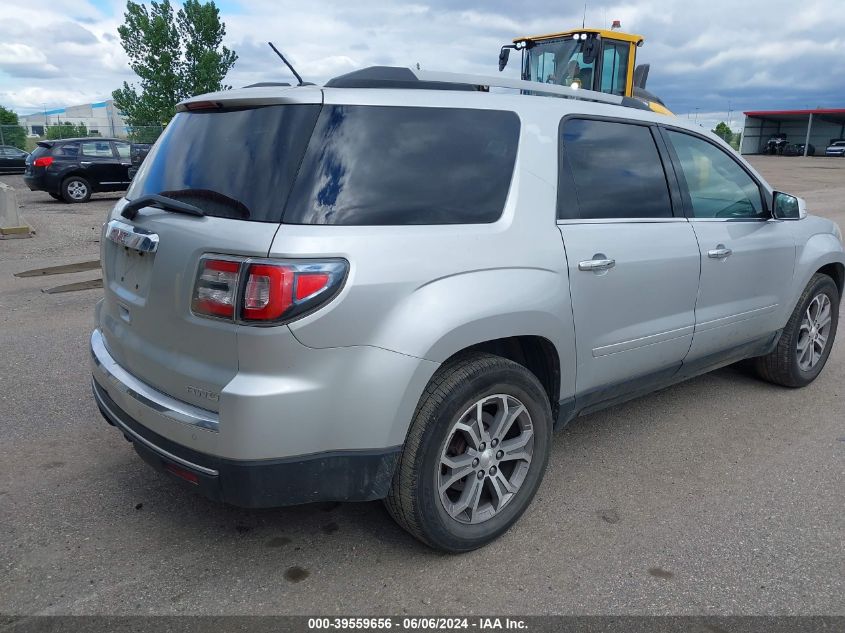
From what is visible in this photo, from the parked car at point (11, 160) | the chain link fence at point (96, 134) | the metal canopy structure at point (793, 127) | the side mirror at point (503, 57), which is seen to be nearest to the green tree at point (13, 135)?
the chain link fence at point (96, 134)

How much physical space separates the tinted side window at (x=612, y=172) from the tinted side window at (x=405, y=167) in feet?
1.22

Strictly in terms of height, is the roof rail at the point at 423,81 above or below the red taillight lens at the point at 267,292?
above

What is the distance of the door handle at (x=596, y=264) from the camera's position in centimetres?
306

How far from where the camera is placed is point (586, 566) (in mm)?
2791

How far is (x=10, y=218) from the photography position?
12.2 metres

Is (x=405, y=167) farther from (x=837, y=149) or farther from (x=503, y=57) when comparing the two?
(x=837, y=149)

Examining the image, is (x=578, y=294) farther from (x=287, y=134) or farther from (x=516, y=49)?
(x=516, y=49)

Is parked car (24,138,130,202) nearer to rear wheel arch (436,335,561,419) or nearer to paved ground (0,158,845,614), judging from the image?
paved ground (0,158,845,614)

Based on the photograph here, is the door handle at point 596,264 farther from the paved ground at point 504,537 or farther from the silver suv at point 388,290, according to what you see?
the paved ground at point 504,537

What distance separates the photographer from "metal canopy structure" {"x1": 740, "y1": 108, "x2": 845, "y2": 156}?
65938 mm

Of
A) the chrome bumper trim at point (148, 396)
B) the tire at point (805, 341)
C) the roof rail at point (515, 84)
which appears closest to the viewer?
the chrome bumper trim at point (148, 396)

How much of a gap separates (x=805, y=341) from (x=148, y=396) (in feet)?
13.9

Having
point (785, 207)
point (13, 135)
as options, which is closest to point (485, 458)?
point (785, 207)

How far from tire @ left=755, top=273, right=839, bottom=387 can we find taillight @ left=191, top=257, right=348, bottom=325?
3.52m
